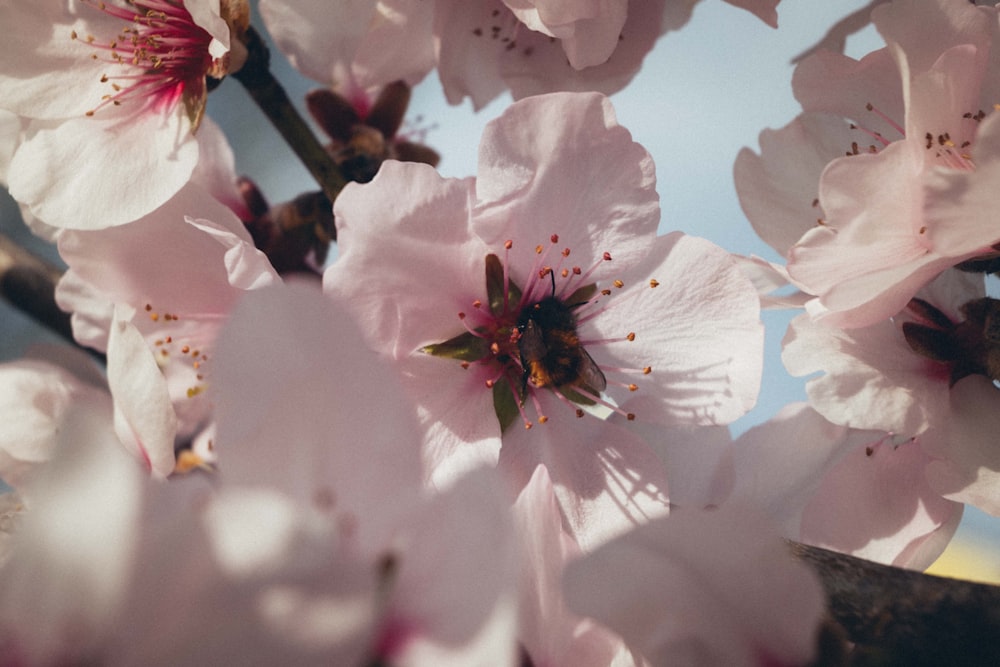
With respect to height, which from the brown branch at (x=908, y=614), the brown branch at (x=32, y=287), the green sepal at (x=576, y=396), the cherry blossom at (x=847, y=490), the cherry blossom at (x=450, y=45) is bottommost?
the brown branch at (x=32, y=287)

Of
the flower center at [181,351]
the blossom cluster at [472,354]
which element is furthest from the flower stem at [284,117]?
the flower center at [181,351]

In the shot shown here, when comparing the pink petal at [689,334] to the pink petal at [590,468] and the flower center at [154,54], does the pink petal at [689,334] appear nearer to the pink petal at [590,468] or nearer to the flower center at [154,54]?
the pink petal at [590,468]

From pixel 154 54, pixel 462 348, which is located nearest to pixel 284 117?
pixel 154 54

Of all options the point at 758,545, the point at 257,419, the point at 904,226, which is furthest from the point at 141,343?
the point at 904,226

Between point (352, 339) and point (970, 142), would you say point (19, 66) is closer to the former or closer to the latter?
point (352, 339)

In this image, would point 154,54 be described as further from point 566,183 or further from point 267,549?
point 267,549

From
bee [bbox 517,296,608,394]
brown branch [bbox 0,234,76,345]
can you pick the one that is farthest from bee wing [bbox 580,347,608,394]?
brown branch [bbox 0,234,76,345]

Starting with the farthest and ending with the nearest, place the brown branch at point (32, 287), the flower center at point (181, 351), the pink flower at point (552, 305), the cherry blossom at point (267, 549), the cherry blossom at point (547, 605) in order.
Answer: the brown branch at point (32, 287) → the flower center at point (181, 351) → the pink flower at point (552, 305) → the cherry blossom at point (547, 605) → the cherry blossom at point (267, 549)

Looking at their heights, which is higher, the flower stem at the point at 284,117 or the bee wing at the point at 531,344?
the flower stem at the point at 284,117

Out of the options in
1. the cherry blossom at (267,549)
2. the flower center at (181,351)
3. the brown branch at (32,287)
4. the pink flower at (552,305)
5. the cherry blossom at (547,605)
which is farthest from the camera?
the brown branch at (32,287)
